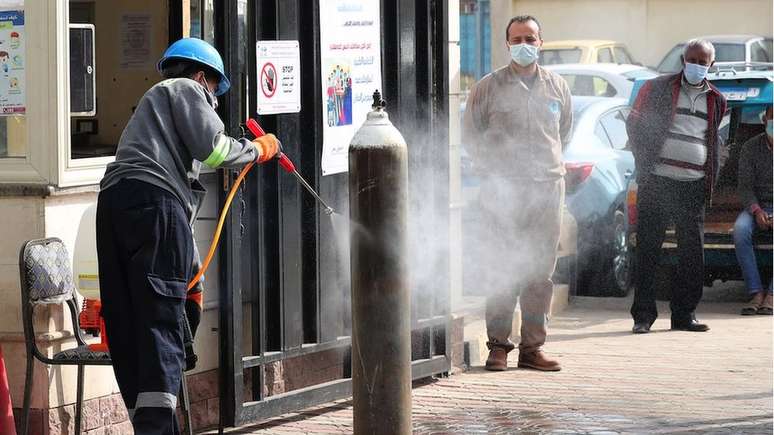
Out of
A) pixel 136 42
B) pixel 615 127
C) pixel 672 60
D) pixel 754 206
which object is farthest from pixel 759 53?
pixel 136 42

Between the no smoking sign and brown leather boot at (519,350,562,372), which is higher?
the no smoking sign

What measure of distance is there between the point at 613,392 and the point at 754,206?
3624mm

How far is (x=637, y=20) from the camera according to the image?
28094 mm

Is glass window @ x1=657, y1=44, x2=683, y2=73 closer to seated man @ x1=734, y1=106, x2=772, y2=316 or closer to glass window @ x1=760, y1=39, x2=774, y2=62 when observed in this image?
glass window @ x1=760, y1=39, x2=774, y2=62

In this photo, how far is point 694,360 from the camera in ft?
29.7

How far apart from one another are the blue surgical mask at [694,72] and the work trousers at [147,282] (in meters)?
5.22

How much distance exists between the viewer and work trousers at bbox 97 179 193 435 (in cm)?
553

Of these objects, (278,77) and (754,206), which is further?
(754,206)

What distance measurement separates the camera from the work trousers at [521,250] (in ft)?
28.3

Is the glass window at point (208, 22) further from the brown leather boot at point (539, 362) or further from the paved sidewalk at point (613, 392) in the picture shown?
the brown leather boot at point (539, 362)

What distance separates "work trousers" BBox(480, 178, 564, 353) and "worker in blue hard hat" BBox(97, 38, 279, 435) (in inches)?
125

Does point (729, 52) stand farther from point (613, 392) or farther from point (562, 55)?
point (613, 392)

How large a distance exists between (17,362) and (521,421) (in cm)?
241

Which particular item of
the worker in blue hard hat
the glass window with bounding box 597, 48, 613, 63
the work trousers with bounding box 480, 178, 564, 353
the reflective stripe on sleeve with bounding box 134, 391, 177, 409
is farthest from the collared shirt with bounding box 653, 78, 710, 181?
the glass window with bounding box 597, 48, 613, 63
